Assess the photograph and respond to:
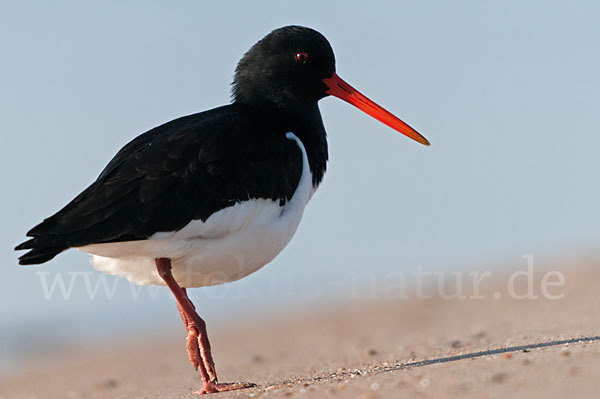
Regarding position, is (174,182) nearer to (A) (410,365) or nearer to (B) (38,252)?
(B) (38,252)

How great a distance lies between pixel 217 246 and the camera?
→ 20.5 ft

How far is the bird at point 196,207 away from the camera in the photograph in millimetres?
5914

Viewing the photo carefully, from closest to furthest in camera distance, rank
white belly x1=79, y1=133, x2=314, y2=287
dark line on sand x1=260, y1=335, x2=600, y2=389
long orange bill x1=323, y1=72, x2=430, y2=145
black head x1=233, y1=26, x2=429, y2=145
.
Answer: white belly x1=79, y1=133, x2=314, y2=287, dark line on sand x1=260, y1=335, x2=600, y2=389, black head x1=233, y1=26, x2=429, y2=145, long orange bill x1=323, y1=72, x2=430, y2=145

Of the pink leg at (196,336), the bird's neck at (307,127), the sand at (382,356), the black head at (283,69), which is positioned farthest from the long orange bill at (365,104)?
the pink leg at (196,336)

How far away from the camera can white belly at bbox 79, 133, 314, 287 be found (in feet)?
20.0

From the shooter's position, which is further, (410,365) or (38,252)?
(410,365)

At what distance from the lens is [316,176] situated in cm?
713

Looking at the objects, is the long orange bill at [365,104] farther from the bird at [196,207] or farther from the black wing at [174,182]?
the black wing at [174,182]

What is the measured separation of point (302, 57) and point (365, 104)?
86cm

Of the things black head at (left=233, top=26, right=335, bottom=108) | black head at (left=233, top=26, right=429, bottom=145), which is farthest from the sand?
black head at (left=233, top=26, right=335, bottom=108)

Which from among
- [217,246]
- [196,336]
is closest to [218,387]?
[196,336]

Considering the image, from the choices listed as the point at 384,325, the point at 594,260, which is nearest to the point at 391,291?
the point at 594,260

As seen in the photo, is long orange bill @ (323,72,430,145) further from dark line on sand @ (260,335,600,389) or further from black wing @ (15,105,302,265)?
dark line on sand @ (260,335,600,389)

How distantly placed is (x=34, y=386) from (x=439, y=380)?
770 cm
